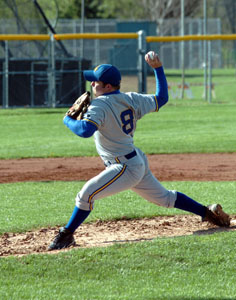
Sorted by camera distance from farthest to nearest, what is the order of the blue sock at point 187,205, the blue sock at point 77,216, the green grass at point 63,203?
the green grass at point 63,203 → the blue sock at point 187,205 → the blue sock at point 77,216

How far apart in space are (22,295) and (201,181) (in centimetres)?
491

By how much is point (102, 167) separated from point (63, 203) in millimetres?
2786

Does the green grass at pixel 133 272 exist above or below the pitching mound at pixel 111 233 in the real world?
above

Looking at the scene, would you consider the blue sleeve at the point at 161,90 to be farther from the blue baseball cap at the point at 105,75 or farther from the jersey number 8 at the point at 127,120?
the blue baseball cap at the point at 105,75

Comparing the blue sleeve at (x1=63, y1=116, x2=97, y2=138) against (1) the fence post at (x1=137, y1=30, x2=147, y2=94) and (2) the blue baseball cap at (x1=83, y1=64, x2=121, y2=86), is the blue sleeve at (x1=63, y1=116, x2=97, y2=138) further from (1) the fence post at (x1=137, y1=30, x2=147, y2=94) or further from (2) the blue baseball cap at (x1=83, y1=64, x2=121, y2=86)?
(1) the fence post at (x1=137, y1=30, x2=147, y2=94)

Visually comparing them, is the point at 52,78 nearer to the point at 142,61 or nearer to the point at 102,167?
the point at 142,61

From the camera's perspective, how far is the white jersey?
4859mm

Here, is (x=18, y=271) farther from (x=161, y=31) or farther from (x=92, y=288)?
(x=161, y=31)

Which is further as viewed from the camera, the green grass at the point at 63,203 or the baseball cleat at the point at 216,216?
the green grass at the point at 63,203

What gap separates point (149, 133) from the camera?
44.8 ft

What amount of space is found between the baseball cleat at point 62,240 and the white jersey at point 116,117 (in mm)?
Result: 702

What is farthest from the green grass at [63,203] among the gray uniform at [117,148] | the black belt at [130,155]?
the black belt at [130,155]

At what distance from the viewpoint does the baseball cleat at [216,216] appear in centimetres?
561

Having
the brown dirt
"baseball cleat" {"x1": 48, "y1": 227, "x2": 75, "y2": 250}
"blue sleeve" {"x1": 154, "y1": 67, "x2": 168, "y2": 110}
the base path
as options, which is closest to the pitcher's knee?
"baseball cleat" {"x1": 48, "y1": 227, "x2": 75, "y2": 250}
